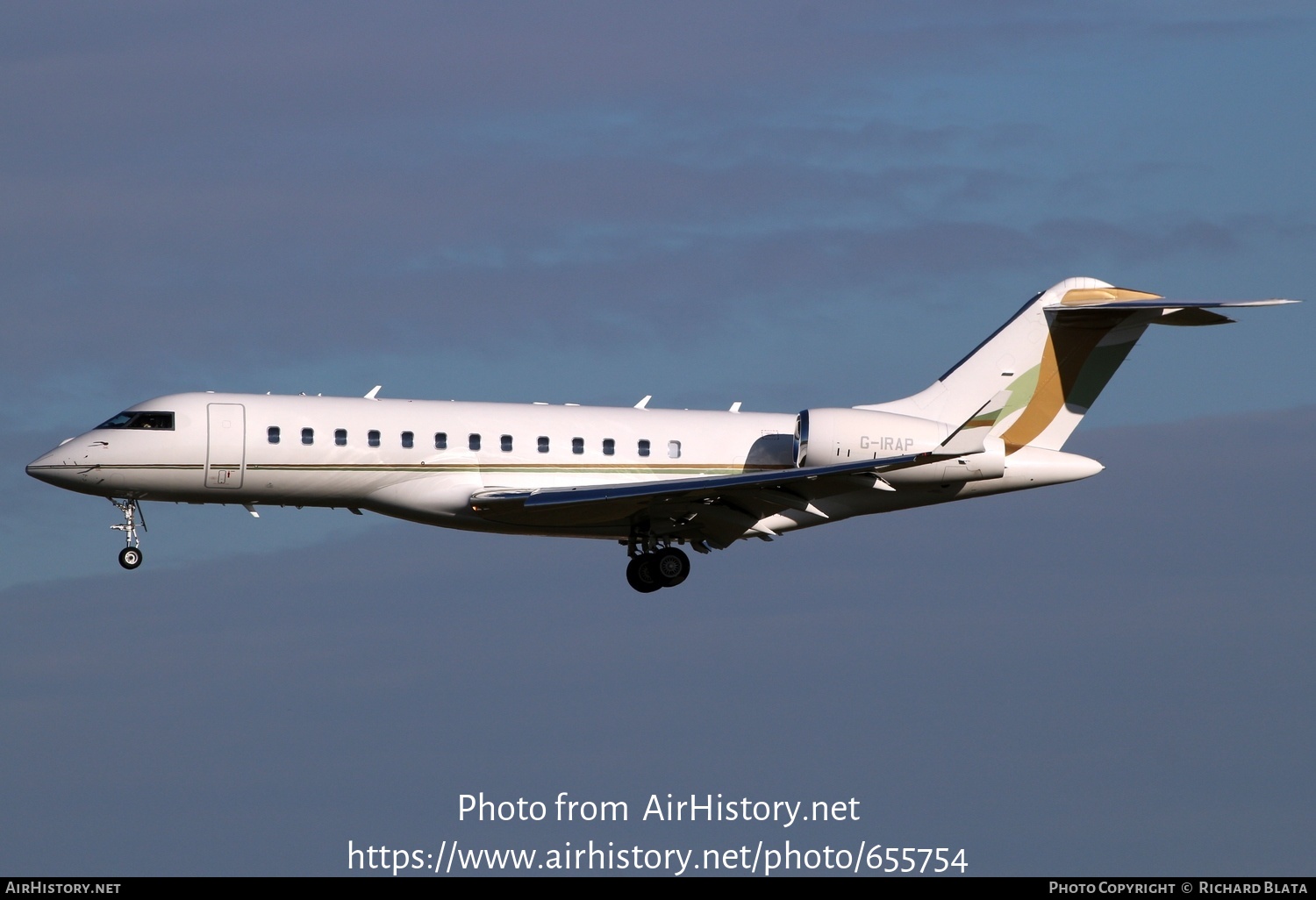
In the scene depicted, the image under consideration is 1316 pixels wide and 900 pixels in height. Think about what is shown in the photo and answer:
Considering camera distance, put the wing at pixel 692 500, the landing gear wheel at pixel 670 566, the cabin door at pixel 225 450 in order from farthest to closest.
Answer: the landing gear wheel at pixel 670 566 → the cabin door at pixel 225 450 → the wing at pixel 692 500

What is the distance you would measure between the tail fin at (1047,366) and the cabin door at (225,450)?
39.0 feet

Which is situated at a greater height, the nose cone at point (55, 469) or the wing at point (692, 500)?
the nose cone at point (55, 469)

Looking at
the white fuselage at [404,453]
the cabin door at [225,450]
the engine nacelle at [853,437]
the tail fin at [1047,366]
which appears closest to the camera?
the cabin door at [225,450]

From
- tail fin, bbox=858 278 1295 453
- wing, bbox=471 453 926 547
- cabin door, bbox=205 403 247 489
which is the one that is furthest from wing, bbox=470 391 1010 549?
cabin door, bbox=205 403 247 489

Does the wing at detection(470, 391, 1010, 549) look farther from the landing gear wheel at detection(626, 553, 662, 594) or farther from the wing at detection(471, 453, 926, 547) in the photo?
the landing gear wheel at detection(626, 553, 662, 594)

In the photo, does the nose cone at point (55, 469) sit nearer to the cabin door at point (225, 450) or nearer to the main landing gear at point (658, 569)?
the cabin door at point (225, 450)

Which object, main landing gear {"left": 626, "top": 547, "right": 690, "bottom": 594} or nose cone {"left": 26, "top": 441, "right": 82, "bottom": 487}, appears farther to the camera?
main landing gear {"left": 626, "top": 547, "right": 690, "bottom": 594}

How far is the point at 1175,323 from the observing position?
34156 mm

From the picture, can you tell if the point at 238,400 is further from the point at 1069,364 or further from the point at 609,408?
the point at 1069,364

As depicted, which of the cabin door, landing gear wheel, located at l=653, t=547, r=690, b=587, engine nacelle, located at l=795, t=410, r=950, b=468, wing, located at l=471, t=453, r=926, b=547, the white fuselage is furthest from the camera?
landing gear wheel, located at l=653, t=547, r=690, b=587

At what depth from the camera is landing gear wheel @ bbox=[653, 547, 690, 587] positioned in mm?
32656

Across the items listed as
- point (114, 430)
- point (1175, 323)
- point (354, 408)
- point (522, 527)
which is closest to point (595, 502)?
point (522, 527)

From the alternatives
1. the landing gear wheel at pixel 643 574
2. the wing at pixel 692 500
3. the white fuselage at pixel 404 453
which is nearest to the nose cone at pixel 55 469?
the white fuselage at pixel 404 453

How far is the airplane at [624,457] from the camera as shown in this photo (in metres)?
30.5
